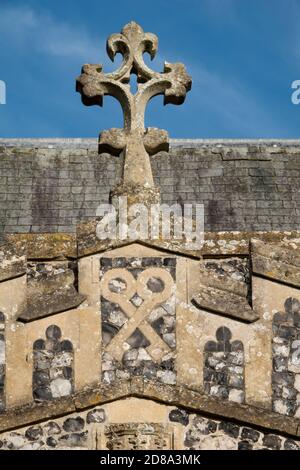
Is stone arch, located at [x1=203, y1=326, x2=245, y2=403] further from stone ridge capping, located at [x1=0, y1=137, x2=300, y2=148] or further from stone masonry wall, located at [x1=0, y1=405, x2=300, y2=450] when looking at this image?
stone ridge capping, located at [x1=0, y1=137, x2=300, y2=148]

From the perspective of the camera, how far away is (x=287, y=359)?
15695mm

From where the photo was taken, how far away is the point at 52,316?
15742mm

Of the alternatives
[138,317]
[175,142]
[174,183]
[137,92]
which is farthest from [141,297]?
[175,142]

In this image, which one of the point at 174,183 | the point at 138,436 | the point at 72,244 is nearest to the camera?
the point at 138,436

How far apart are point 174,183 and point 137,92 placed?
736 cm

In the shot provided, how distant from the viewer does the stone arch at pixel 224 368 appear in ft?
51.0

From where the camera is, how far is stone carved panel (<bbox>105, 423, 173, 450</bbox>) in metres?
15.3

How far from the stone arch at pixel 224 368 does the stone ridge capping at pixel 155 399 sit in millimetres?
109

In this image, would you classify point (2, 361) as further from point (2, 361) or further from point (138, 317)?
point (138, 317)

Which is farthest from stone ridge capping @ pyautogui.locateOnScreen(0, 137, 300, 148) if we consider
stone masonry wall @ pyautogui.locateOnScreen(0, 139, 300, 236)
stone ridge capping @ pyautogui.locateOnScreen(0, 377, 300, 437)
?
stone ridge capping @ pyautogui.locateOnScreen(0, 377, 300, 437)

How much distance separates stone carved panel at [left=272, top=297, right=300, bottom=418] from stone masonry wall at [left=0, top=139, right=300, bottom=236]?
7212 mm
